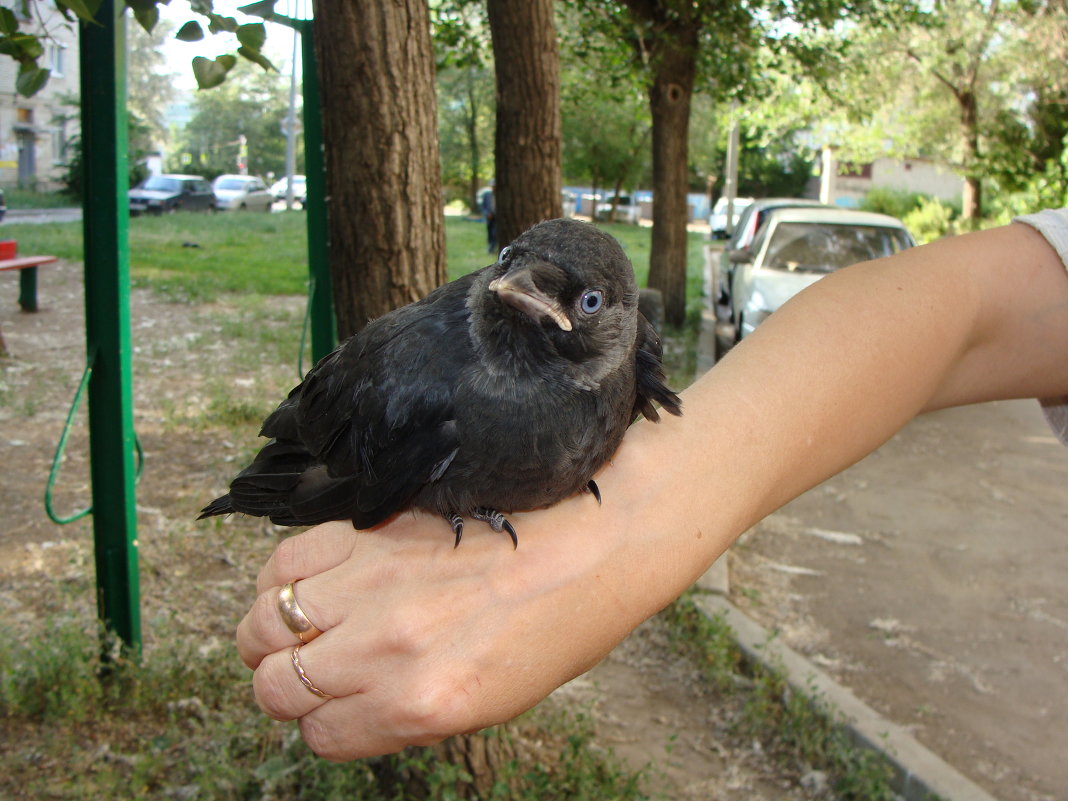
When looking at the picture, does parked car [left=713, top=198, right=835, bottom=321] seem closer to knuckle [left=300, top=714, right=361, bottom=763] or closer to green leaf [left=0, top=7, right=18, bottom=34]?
green leaf [left=0, top=7, right=18, bottom=34]

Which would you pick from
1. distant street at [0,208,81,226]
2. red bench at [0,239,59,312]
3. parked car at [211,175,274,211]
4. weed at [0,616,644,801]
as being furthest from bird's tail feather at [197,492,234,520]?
parked car at [211,175,274,211]

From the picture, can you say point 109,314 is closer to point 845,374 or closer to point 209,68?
point 209,68

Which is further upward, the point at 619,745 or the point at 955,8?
the point at 955,8

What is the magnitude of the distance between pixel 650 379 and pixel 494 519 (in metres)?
0.48

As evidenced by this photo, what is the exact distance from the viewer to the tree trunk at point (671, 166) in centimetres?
1239

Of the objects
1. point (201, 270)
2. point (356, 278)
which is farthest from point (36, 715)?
point (201, 270)

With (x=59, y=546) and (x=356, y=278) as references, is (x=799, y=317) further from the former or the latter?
(x=59, y=546)

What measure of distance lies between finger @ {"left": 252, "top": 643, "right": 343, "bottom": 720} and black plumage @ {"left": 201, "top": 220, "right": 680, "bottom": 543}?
312 mm

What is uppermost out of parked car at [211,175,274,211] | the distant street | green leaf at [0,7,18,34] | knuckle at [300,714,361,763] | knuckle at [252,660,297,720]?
parked car at [211,175,274,211]

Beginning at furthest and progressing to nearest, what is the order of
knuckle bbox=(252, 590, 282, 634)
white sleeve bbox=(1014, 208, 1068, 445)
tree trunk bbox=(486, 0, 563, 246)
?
tree trunk bbox=(486, 0, 563, 246) → white sleeve bbox=(1014, 208, 1068, 445) → knuckle bbox=(252, 590, 282, 634)

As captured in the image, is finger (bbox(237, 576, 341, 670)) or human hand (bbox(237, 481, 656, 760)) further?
finger (bbox(237, 576, 341, 670))

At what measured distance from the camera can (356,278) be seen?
3.38 meters

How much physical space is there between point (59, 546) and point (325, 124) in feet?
10.8

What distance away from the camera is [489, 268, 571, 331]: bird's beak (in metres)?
1.55
